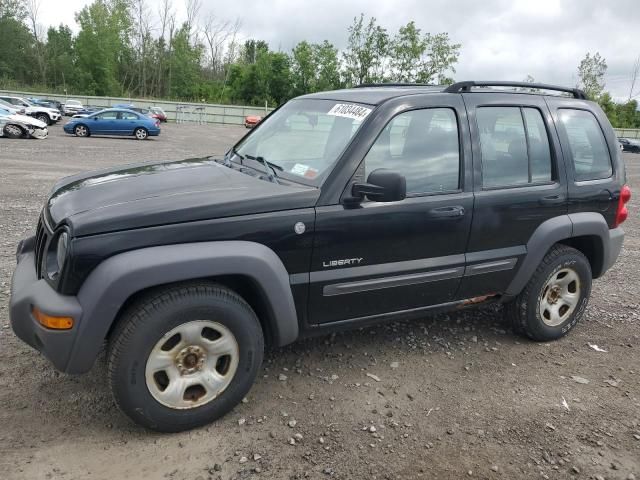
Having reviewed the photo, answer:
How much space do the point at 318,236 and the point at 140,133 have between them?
78.4ft

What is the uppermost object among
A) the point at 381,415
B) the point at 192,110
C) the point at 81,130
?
the point at 192,110

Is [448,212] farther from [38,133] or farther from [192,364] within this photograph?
[38,133]

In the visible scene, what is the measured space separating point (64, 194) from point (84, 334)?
3.66ft

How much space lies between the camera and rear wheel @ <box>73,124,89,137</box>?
2417cm

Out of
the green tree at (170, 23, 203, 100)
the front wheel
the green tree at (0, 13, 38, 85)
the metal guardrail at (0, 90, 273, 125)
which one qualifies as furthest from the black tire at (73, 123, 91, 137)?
the green tree at (170, 23, 203, 100)

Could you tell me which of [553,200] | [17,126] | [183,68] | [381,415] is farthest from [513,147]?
[183,68]

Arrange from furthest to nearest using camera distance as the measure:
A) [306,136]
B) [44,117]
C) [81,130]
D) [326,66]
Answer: [326,66] → [44,117] → [81,130] → [306,136]

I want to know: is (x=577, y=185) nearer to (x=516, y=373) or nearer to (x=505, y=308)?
(x=505, y=308)

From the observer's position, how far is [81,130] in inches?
955

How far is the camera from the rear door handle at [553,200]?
3.82m

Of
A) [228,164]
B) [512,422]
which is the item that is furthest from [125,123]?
[512,422]

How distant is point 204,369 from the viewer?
290 cm

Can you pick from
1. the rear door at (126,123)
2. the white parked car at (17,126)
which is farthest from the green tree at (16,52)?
the white parked car at (17,126)

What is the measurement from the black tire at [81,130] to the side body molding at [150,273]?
80.0 ft
